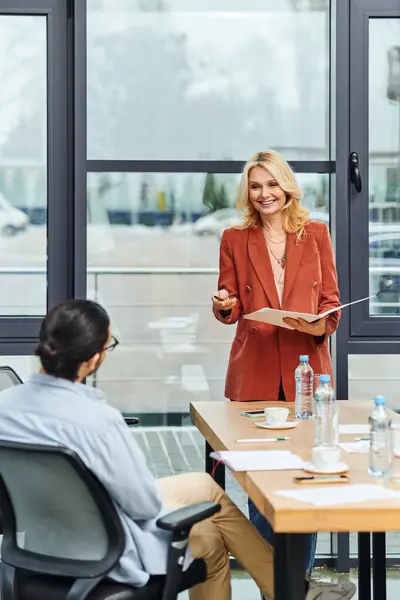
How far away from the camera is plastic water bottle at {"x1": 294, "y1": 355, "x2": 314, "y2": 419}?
11.0 feet

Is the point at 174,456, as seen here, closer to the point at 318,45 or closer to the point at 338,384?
the point at 338,384

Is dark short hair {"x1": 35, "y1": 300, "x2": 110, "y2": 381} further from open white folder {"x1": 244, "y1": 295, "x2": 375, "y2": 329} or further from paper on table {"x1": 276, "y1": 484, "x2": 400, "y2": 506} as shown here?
open white folder {"x1": 244, "y1": 295, "x2": 375, "y2": 329}

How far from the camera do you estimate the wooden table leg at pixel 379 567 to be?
3176mm

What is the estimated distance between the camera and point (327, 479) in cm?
235

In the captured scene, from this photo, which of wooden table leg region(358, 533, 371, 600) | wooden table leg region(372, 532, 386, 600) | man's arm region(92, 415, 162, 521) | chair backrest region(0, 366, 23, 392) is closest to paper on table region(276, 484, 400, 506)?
man's arm region(92, 415, 162, 521)

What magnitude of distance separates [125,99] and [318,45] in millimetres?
923

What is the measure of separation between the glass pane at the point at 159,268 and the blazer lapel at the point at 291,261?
75 cm

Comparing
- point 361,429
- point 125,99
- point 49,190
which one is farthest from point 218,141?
point 361,429

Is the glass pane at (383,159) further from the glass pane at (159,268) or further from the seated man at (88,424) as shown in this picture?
the seated man at (88,424)

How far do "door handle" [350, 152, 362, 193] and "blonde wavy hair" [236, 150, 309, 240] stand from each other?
623 millimetres

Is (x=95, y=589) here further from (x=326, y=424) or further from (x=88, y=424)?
(x=326, y=424)

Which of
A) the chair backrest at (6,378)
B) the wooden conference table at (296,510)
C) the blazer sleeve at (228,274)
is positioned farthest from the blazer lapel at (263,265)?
the chair backrest at (6,378)

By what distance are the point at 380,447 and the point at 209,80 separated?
8.03 feet

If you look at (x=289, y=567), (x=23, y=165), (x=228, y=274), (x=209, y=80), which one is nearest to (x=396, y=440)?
(x=289, y=567)
